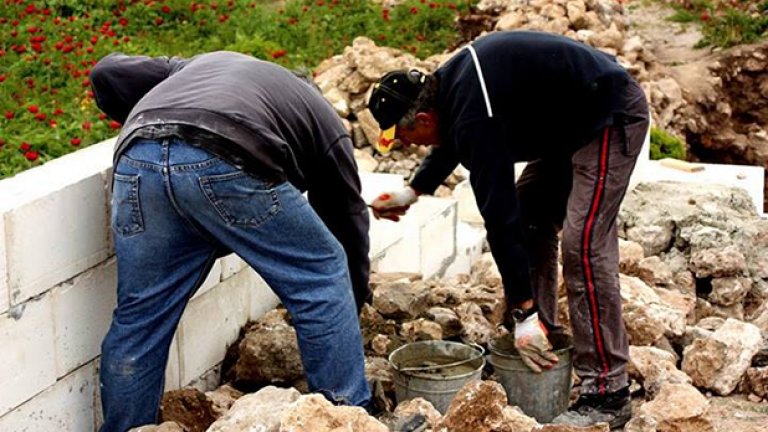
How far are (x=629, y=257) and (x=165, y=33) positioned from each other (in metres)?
6.36

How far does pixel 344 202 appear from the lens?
4.44 metres

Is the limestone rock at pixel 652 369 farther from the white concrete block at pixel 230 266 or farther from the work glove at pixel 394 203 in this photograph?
the white concrete block at pixel 230 266

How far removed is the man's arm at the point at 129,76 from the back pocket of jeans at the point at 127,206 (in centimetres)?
65

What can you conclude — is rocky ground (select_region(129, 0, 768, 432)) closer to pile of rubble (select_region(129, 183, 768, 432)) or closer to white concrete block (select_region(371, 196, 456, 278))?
pile of rubble (select_region(129, 183, 768, 432))

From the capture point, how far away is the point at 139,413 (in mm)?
4129

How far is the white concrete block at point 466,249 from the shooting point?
7062 mm

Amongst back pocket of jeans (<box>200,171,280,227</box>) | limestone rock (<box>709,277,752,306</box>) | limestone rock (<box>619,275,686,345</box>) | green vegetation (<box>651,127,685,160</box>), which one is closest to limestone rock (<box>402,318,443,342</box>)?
limestone rock (<box>619,275,686,345</box>)

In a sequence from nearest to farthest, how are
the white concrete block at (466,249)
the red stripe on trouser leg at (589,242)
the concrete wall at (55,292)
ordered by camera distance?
the concrete wall at (55,292), the red stripe on trouser leg at (589,242), the white concrete block at (466,249)

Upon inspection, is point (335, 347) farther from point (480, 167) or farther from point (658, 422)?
point (658, 422)

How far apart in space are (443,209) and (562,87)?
248cm

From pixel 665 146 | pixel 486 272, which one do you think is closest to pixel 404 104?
pixel 486 272

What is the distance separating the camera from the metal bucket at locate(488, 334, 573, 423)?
4.67 metres

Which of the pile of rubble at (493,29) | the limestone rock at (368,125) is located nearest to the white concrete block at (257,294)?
the pile of rubble at (493,29)

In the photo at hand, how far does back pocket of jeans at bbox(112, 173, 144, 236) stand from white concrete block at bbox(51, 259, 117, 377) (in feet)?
1.28
